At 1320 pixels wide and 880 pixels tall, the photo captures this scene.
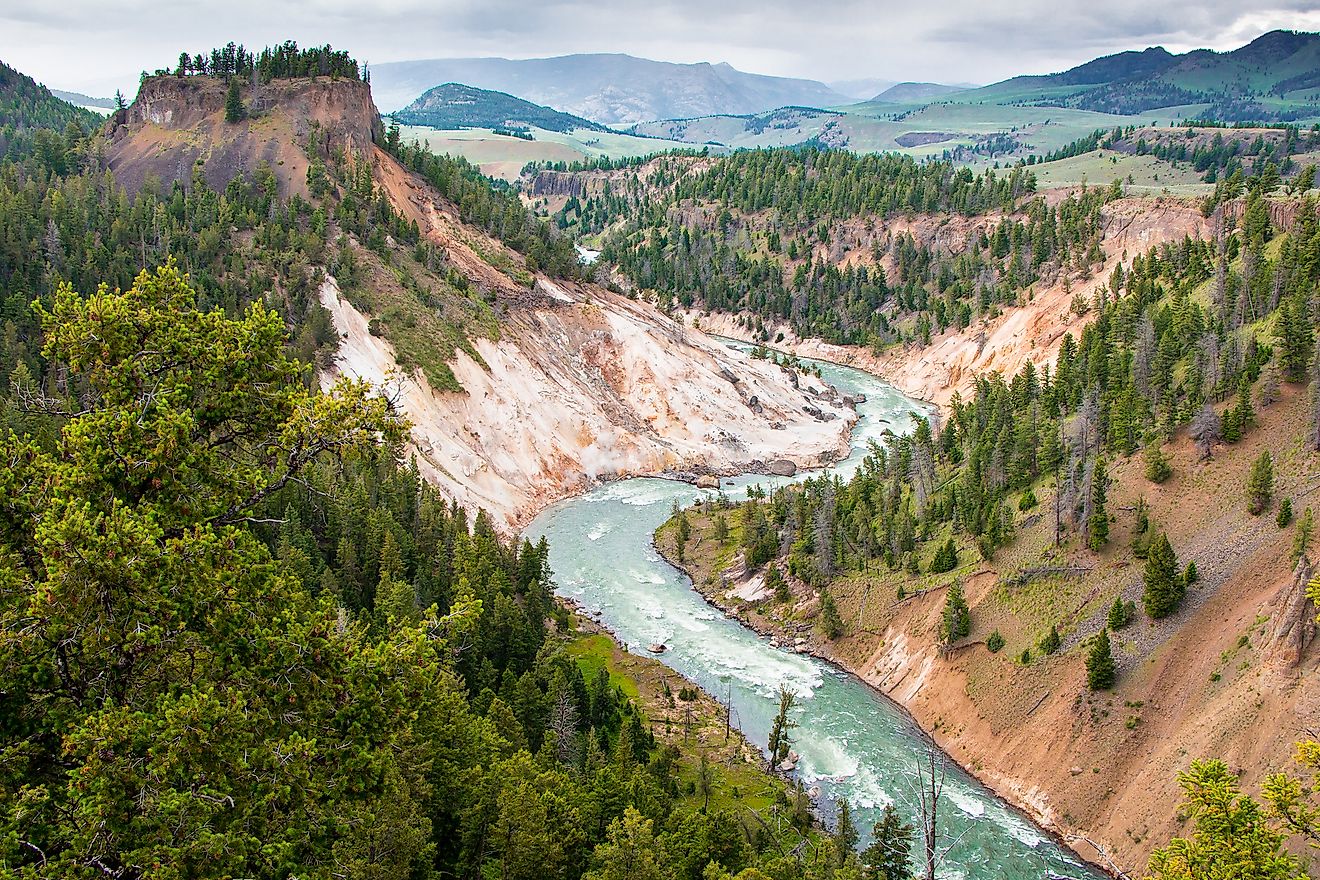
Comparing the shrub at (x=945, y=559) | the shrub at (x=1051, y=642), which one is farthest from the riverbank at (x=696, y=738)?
the shrub at (x=945, y=559)

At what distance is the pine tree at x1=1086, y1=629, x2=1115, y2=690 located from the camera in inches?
1640

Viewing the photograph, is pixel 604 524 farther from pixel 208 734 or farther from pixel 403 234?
pixel 208 734

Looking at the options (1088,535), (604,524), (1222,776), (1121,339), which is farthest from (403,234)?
(1222,776)

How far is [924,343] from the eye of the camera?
129000 millimetres

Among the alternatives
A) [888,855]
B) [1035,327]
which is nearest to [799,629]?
Answer: [888,855]

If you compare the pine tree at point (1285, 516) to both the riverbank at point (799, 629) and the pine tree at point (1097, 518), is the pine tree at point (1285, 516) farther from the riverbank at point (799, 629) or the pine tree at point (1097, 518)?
the riverbank at point (799, 629)

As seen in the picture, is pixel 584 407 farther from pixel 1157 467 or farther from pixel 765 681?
pixel 1157 467

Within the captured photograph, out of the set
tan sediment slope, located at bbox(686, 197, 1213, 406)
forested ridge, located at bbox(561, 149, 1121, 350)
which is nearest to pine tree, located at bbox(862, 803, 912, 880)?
tan sediment slope, located at bbox(686, 197, 1213, 406)

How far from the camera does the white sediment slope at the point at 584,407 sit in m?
77.4

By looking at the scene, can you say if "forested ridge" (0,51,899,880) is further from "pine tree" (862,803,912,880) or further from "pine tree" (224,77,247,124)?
"pine tree" (224,77,247,124)

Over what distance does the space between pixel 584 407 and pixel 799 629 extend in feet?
123

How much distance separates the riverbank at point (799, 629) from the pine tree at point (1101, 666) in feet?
18.1

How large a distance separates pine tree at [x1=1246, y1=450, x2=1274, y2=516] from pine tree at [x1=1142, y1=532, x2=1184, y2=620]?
477cm

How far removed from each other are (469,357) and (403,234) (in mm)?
18057
